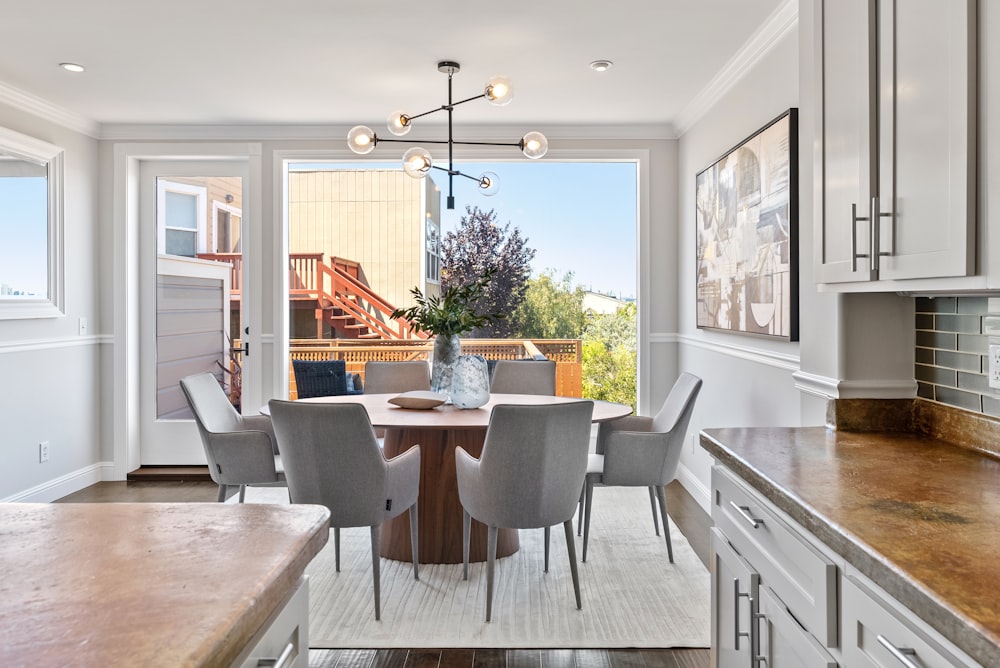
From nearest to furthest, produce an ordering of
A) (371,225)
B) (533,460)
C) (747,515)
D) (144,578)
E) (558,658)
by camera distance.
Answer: (144,578), (747,515), (558,658), (533,460), (371,225)

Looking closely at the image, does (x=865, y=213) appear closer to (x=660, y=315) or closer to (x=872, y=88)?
(x=872, y=88)

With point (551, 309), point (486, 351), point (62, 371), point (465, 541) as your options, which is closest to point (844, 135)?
point (465, 541)

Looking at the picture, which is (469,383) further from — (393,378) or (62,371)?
(62,371)

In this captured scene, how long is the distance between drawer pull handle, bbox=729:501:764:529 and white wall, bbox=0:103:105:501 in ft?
13.3

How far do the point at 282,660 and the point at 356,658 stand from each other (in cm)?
160

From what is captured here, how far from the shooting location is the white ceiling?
9.60ft

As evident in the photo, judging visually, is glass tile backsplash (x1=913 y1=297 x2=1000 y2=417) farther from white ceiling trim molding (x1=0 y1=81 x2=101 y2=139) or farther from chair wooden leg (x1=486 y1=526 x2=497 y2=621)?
white ceiling trim molding (x1=0 y1=81 x2=101 y2=139)

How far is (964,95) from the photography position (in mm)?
1289

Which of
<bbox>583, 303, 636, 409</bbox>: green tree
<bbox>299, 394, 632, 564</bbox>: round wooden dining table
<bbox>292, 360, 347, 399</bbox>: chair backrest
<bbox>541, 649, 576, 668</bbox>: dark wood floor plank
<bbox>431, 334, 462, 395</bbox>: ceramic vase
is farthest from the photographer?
<bbox>583, 303, 636, 409</bbox>: green tree

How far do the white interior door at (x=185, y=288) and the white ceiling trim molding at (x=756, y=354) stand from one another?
3178 millimetres

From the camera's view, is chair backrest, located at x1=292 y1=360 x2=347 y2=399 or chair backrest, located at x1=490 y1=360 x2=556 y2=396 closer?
chair backrest, located at x1=490 y1=360 x2=556 y2=396

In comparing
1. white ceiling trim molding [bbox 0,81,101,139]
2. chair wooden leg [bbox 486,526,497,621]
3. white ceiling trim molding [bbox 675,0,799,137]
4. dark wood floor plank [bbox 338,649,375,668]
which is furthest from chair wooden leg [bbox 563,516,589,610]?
white ceiling trim molding [bbox 0,81,101,139]

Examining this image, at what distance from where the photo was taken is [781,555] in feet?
4.68

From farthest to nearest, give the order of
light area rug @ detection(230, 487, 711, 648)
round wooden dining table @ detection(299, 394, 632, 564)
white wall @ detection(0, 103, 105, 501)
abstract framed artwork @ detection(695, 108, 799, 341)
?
white wall @ detection(0, 103, 105, 501)
round wooden dining table @ detection(299, 394, 632, 564)
abstract framed artwork @ detection(695, 108, 799, 341)
light area rug @ detection(230, 487, 711, 648)
